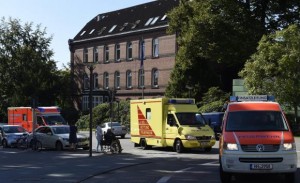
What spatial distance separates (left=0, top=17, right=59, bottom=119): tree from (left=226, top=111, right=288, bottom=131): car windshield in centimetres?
5843

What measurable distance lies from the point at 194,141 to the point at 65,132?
8205mm

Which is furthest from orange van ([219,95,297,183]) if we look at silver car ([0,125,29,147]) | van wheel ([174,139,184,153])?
silver car ([0,125,29,147])

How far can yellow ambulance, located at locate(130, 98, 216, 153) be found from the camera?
2602 centimetres

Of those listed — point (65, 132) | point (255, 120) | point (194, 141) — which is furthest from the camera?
point (65, 132)

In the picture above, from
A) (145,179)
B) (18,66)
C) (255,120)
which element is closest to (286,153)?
(255,120)

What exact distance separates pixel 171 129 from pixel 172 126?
16cm

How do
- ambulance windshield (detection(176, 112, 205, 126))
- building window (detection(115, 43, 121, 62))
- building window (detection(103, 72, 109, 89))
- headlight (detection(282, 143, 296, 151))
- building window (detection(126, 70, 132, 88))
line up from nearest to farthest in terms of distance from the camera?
headlight (detection(282, 143, 296, 151))
ambulance windshield (detection(176, 112, 205, 126))
building window (detection(126, 70, 132, 88))
building window (detection(115, 43, 121, 62))
building window (detection(103, 72, 109, 89))

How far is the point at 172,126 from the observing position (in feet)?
88.2

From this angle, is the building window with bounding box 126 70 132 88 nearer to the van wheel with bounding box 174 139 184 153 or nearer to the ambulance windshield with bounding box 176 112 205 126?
the ambulance windshield with bounding box 176 112 205 126

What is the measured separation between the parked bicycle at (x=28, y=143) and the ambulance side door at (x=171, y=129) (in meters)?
7.49

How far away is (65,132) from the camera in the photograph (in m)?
30.3

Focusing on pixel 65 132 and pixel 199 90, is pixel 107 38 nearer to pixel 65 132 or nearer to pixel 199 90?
pixel 199 90

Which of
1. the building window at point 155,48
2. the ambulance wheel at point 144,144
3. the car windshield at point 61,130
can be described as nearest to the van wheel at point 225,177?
the ambulance wheel at point 144,144

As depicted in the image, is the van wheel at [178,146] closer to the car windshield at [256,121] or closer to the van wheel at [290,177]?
the car windshield at [256,121]
